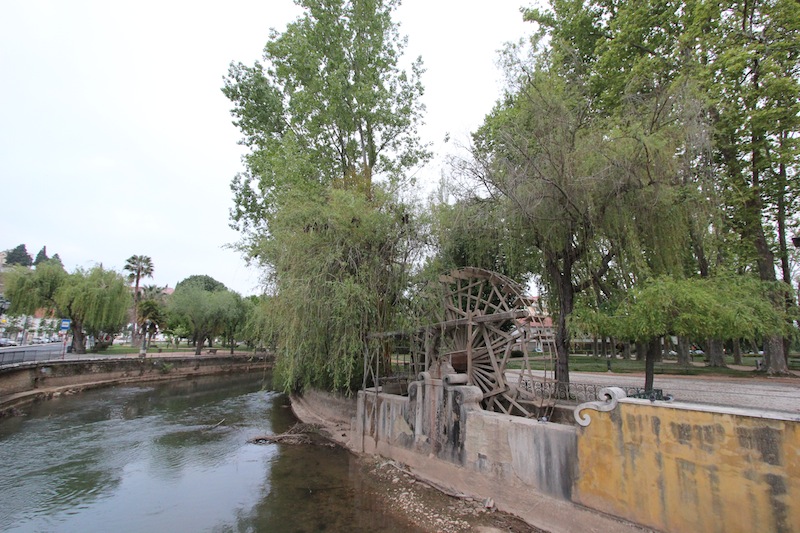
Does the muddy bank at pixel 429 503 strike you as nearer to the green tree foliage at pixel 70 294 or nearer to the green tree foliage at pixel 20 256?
the green tree foliage at pixel 70 294

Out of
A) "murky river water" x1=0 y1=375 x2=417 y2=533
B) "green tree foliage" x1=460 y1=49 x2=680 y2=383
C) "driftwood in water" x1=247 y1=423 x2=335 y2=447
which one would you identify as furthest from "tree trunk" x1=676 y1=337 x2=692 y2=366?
"murky river water" x1=0 y1=375 x2=417 y2=533

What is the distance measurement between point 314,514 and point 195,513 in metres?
2.08

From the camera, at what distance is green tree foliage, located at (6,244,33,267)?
233ft

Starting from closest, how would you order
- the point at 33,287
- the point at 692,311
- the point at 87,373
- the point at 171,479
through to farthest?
the point at 692,311
the point at 171,479
the point at 87,373
the point at 33,287

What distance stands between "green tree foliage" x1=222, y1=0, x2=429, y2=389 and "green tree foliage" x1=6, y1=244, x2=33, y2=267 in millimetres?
81776

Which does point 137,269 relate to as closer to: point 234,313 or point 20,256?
point 234,313

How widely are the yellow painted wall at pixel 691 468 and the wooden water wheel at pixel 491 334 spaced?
12.6ft

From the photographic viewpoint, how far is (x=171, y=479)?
834cm

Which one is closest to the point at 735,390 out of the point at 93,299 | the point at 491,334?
the point at 491,334

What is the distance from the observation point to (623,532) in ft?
16.0

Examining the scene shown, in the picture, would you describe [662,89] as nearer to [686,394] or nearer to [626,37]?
[626,37]

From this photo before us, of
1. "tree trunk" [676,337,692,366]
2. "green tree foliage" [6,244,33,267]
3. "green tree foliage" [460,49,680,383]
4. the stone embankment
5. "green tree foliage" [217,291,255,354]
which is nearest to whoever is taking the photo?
"green tree foliage" [460,49,680,383]

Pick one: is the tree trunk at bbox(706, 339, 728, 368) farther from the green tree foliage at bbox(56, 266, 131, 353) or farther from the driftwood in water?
the green tree foliage at bbox(56, 266, 131, 353)

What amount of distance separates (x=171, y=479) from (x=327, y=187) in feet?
28.4
